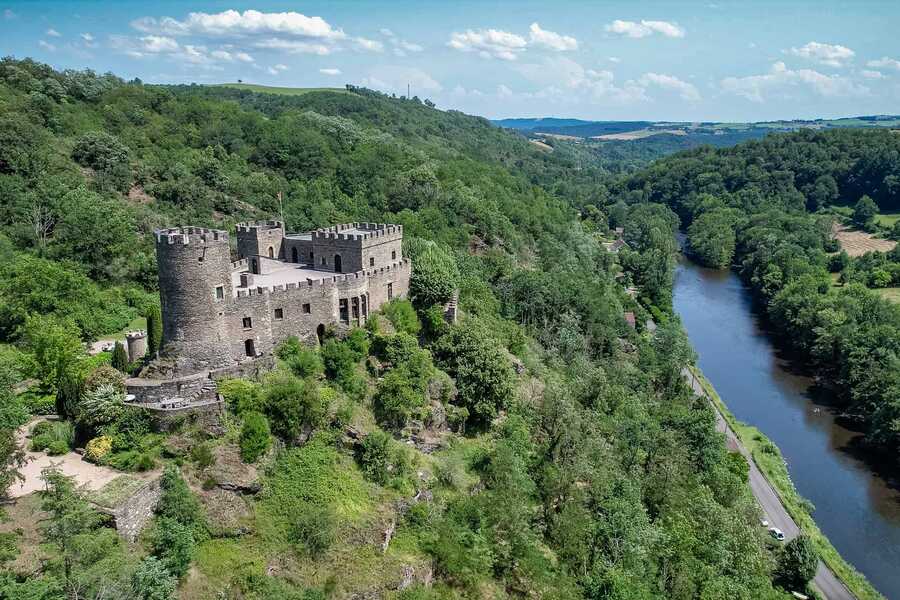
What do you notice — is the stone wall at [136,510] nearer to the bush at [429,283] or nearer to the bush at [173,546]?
the bush at [173,546]

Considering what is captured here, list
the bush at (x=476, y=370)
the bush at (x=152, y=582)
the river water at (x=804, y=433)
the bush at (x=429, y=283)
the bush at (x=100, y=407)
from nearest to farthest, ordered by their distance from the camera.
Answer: the bush at (x=152, y=582) → the bush at (x=100, y=407) → the bush at (x=476, y=370) → the bush at (x=429, y=283) → the river water at (x=804, y=433)

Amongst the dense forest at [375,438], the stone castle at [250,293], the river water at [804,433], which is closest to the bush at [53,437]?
the dense forest at [375,438]

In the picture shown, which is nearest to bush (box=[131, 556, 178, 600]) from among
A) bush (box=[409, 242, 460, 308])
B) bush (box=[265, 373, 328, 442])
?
bush (box=[265, 373, 328, 442])

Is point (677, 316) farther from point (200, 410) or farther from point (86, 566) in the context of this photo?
point (86, 566)

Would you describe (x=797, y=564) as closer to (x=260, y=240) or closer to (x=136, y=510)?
(x=136, y=510)

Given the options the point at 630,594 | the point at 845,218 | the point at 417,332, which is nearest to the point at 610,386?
the point at 417,332

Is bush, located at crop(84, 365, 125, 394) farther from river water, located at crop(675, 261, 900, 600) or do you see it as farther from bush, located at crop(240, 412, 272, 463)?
river water, located at crop(675, 261, 900, 600)
